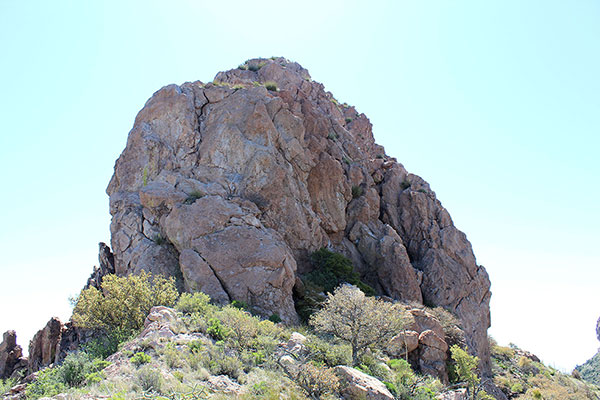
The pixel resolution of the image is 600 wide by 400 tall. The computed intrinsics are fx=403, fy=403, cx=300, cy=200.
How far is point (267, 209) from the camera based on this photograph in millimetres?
26516

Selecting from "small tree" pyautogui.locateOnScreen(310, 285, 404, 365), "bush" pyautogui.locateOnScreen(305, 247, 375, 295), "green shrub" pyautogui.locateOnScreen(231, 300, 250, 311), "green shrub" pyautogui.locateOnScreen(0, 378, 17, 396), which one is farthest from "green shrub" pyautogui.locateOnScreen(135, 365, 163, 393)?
"bush" pyautogui.locateOnScreen(305, 247, 375, 295)

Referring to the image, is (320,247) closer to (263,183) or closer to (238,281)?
(263,183)

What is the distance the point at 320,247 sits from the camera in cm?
2897

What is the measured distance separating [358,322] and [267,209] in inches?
519

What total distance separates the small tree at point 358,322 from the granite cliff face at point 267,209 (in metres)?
5.31

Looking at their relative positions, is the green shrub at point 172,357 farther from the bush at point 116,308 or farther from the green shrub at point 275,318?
the green shrub at point 275,318

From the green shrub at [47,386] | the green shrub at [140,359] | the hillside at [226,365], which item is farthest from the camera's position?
the green shrub at [140,359]

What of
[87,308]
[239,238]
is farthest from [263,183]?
[87,308]

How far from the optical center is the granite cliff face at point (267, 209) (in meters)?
22.2

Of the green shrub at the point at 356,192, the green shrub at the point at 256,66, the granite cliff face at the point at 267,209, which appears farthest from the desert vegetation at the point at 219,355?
the green shrub at the point at 256,66

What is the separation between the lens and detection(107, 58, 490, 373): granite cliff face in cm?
2216

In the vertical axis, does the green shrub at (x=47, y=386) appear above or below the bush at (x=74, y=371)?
below

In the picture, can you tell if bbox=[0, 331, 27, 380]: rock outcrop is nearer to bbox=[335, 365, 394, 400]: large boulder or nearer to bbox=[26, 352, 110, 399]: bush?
bbox=[26, 352, 110, 399]: bush

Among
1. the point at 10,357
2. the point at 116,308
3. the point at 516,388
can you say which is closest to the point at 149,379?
the point at 116,308
